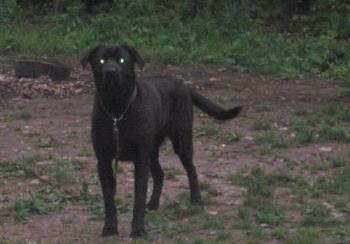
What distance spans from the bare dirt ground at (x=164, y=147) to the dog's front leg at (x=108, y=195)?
93 millimetres

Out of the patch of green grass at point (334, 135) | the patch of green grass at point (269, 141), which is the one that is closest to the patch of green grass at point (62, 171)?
the patch of green grass at point (269, 141)

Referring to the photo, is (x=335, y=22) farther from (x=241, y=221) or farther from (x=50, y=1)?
(x=241, y=221)

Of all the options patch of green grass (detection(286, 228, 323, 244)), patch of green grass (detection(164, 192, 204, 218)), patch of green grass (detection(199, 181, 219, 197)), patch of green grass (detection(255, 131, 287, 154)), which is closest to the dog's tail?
patch of green grass (detection(199, 181, 219, 197))

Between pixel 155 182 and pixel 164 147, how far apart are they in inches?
91.2

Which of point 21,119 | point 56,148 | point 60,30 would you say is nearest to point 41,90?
point 21,119

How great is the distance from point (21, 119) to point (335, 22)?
8.69m

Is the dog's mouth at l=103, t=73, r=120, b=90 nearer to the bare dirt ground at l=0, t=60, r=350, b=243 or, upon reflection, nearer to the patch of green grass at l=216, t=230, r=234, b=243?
the bare dirt ground at l=0, t=60, r=350, b=243

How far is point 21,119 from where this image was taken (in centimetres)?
1225

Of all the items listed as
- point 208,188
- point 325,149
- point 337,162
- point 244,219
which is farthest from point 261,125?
point 244,219

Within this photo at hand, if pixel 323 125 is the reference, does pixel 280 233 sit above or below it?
above

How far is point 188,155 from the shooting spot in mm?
8609

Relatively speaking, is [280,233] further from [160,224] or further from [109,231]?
[109,231]

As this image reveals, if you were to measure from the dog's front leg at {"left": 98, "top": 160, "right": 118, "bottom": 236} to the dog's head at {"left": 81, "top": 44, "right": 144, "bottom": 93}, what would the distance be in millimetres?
639

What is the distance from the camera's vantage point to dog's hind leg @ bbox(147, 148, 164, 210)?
8.39 m
